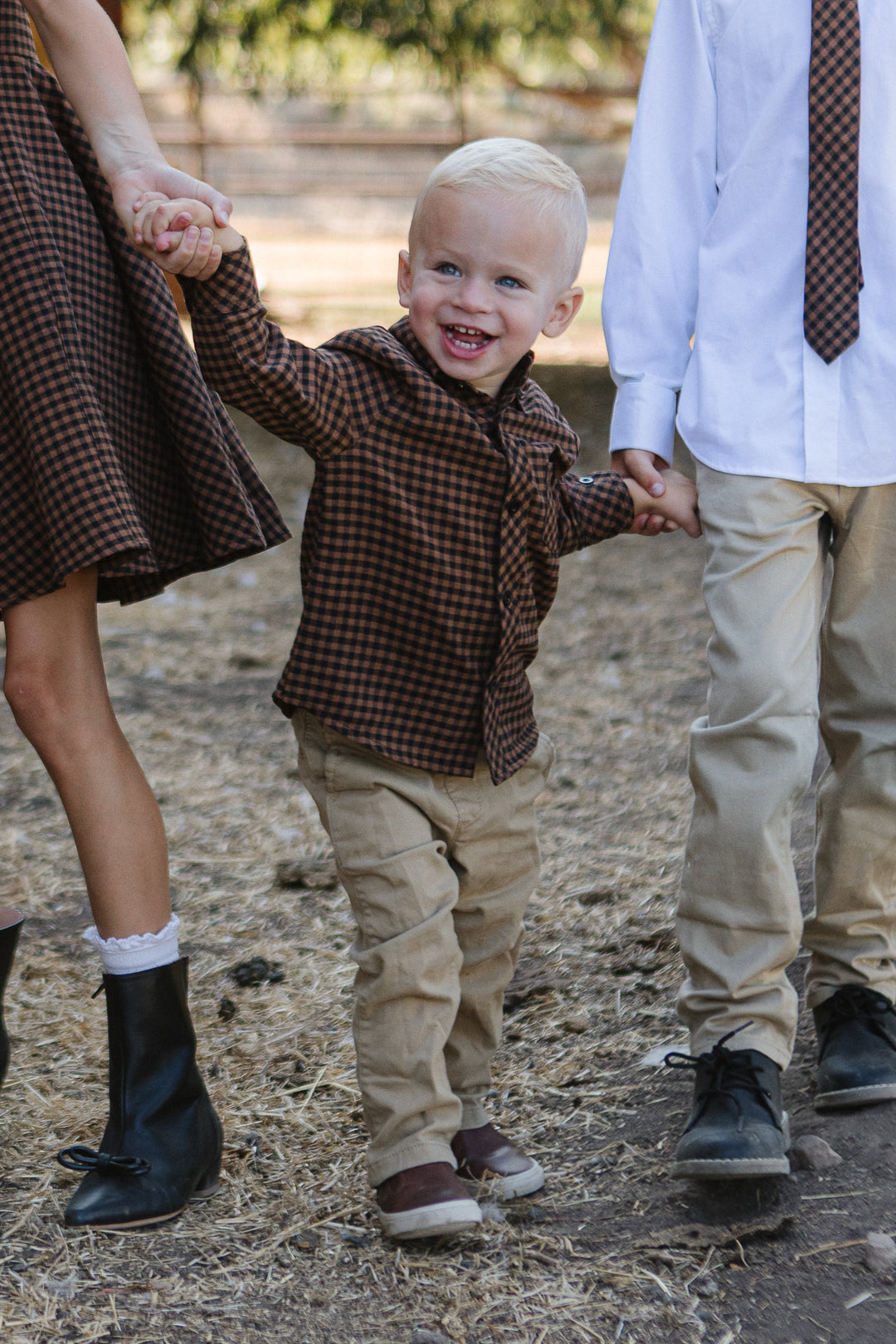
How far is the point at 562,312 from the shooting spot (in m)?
2.12

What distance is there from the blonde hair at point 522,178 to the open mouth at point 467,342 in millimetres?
157

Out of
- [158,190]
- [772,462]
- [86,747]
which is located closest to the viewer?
[158,190]

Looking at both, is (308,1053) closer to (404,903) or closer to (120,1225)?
(120,1225)

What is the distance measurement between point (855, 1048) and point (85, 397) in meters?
1.49

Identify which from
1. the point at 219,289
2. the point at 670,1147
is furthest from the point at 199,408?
the point at 670,1147

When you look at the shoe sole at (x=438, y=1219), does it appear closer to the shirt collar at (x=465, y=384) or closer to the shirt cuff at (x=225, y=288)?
the shirt collar at (x=465, y=384)

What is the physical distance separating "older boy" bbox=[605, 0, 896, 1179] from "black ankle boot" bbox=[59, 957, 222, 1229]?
68 centimetres

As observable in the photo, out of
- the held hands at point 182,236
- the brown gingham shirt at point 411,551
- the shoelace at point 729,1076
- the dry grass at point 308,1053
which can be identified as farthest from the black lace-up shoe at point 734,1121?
the held hands at point 182,236

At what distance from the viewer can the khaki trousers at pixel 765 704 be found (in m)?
2.13

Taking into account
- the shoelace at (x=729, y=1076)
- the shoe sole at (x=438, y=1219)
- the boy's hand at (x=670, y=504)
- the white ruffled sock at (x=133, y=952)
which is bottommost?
the shoe sole at (x=438, y=1219)

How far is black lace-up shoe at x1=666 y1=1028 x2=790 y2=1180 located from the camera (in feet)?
6.52

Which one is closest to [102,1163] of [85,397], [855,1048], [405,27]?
[85,397]

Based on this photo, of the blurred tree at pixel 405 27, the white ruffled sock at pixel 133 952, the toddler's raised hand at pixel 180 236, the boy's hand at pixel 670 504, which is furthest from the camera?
the blurred tree at pixel 405 27

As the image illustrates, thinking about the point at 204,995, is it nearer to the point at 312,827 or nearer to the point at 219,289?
the point at 312,827
